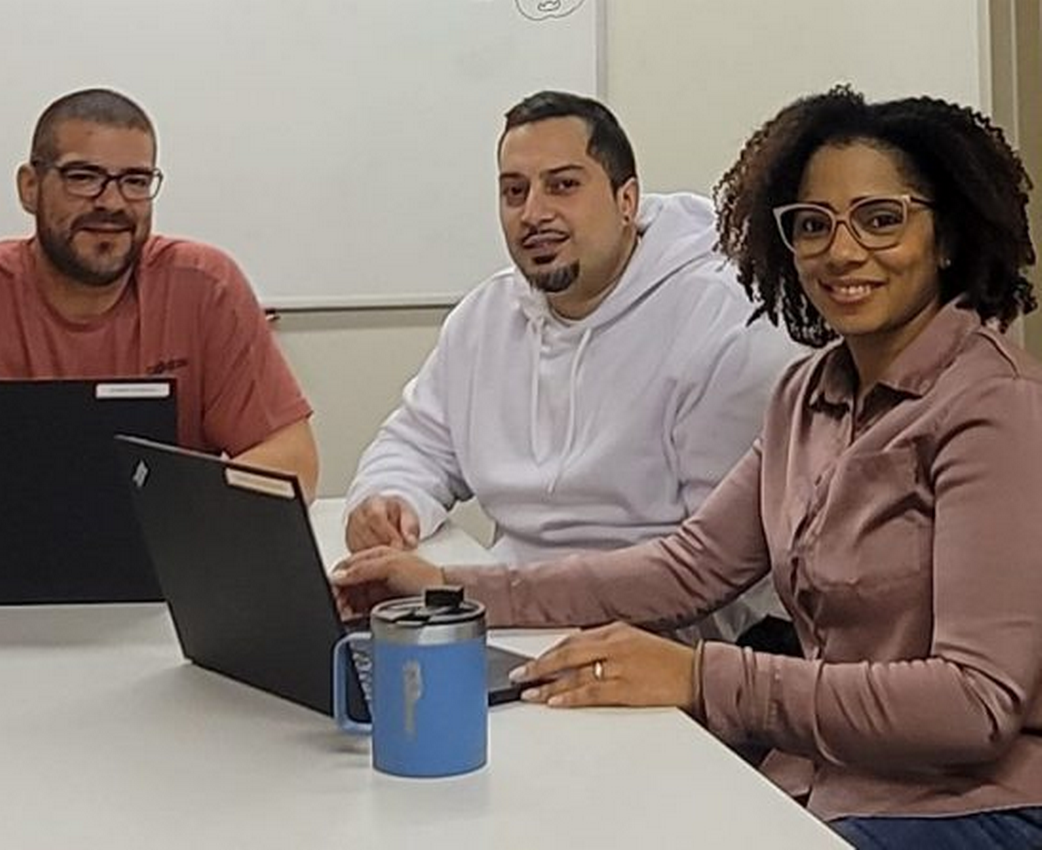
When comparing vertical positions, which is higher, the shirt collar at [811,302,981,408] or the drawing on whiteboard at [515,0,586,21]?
the drawing on whiteboard at [515,0,586,21]

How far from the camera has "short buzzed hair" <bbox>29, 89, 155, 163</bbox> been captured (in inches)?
86.4

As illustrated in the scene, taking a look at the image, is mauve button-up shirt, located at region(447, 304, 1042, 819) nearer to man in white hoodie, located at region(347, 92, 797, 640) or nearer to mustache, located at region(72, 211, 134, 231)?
man in white hoodie, located at region(347, 92, 797, 640)

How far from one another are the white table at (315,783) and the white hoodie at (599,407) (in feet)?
2.57

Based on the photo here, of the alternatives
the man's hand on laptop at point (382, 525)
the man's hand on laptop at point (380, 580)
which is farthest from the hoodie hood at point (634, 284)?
the man's hand on laptop at point (380, 580)

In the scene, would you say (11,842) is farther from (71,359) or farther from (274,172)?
(274,172)

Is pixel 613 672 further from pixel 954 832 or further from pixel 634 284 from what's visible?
pixel 634 284

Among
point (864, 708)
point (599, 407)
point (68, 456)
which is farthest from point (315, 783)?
point (599, 407)

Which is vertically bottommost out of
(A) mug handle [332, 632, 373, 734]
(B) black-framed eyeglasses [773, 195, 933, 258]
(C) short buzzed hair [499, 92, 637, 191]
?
(A) mug handle [332, 632, 373, 734]

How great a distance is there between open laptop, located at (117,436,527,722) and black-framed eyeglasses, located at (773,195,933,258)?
55cm

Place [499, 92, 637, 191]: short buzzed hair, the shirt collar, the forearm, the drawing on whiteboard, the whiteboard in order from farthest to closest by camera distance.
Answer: the drawing on whiteboard → the whiteboard → [499, 92, 637, 191]: short buzzed hair → the shirt collar → the forearm

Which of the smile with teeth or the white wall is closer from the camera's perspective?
the smile with teeth

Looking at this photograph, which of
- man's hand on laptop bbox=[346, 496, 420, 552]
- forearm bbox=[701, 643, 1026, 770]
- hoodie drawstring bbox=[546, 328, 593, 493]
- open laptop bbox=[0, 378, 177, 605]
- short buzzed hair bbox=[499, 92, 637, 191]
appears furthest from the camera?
short buzzed hair bbox=[499, 92, 637, 191]

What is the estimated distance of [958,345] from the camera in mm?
1494

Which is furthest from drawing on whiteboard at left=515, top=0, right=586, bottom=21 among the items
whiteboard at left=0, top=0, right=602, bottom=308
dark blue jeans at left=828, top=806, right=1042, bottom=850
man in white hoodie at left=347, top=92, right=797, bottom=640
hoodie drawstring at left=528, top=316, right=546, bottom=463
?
dark blue jeans at left=828, top=806, right=1042, bottom=850
